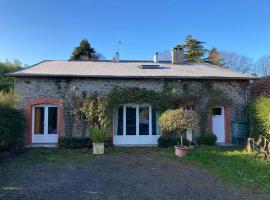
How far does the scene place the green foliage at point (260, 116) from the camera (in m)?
11.7

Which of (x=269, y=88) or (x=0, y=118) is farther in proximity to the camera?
(x=269, y=88)

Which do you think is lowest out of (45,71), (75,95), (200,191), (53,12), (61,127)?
(200,191)

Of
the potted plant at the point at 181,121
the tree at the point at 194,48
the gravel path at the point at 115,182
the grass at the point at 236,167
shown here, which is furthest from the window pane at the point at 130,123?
the tree at the point at 194,48

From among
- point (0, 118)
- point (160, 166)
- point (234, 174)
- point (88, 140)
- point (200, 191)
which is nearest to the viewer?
point (200, 191)

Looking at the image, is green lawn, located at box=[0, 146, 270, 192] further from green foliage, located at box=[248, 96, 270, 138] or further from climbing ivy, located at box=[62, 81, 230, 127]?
green foliage, located at box=[248, 96, 270, 138]

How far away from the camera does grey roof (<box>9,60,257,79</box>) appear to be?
14.0 meters

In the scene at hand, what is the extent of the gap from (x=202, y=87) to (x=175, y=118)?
427 centimetres

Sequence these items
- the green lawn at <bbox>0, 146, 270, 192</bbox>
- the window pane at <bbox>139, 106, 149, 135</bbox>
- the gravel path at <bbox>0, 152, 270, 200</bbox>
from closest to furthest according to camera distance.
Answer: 1. the gravel path at <bbox>0, 152, 270, 200</bbox>
2. the green lawn at <bbox>0, 146, 270, 192</bbox>
3. the window pane at <bbox>139, 106, 149, 135</bbox>

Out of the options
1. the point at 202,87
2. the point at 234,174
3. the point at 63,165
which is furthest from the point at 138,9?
the point at 234,174

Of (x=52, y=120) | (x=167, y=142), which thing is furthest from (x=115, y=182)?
(x=52, y=120)

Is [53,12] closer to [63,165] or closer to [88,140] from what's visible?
[88,140]

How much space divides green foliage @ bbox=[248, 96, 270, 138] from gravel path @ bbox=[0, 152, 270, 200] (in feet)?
15.0

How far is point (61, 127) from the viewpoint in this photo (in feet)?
46.1

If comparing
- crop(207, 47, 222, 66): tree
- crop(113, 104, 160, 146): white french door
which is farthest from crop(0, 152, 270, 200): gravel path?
crop(207, 47, 222, 66): tree
